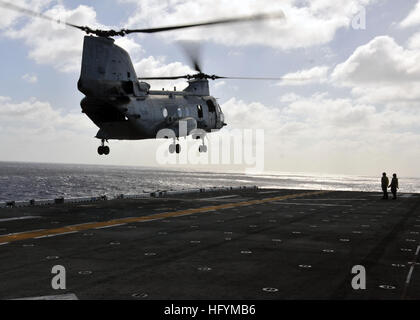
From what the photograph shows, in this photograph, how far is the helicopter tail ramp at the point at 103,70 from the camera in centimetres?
2288

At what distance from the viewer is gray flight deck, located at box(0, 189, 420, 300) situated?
8.84 metres

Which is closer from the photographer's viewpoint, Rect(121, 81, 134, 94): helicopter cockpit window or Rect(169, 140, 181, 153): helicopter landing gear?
Rect(121, 81, 134, 94): helicopter cockpit window

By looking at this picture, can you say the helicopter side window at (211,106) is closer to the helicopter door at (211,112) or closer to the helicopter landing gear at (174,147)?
the helicopter door at (211,112)

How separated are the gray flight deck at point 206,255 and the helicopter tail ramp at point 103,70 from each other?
6.42 m

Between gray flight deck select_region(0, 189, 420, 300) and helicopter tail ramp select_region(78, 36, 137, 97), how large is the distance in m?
6.42

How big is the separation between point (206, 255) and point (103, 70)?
46.7ft

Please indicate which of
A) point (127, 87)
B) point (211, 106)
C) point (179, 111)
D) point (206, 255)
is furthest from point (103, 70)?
point (206, 255)

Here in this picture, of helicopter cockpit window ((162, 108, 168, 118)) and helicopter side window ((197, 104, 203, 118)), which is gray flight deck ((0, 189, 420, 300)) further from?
helicopter side window ((197, 104, 203, 118))

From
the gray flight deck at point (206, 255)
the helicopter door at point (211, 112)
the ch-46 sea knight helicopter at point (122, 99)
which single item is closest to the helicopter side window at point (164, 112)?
the ch-46 sea knight helicopter at point (122, 99)

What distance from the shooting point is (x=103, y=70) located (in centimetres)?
2339

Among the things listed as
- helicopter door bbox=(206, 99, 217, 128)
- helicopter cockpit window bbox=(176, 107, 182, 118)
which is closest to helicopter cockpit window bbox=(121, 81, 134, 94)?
helicopter cockpit window bbox=(176, 107, 182, 118)

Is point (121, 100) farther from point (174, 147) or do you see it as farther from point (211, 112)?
point (211, 112)
